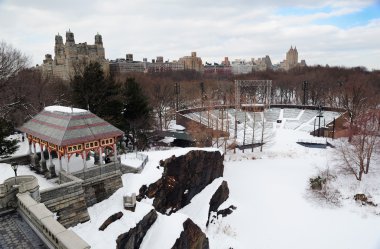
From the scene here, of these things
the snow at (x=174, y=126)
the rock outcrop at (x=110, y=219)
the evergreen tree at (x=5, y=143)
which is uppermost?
the evergreen tree at (x=5, y=143)

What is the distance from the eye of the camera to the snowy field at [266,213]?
50.2 ft

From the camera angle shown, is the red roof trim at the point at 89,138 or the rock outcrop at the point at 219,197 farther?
the rock outcrop at the point at 219,197

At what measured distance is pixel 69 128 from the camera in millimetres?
15266

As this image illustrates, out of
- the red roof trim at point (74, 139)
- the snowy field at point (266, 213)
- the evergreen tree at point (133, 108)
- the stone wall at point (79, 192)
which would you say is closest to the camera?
the stone wall at point (79, 192)

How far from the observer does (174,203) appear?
66.5 feet

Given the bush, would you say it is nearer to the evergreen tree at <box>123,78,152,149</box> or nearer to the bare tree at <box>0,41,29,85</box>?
the evergreen tree at <box>123,78,152,149</box>

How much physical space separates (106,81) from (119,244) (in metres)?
18.1

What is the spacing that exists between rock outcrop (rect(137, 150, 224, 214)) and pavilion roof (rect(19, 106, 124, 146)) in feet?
13.9

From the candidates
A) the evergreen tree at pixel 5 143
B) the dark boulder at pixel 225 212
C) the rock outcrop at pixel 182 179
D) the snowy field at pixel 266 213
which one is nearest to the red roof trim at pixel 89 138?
the snowy field at pixel 266 213

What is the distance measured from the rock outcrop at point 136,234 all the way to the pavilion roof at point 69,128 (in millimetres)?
4970

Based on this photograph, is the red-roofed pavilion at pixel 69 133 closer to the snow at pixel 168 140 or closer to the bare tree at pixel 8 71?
the bare tree at pixel 8 71

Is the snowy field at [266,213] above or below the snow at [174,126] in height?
below

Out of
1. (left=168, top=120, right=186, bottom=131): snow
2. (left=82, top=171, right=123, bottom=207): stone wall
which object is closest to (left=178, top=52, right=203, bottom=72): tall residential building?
(left=168, top=120, right=186, bottom=131): snow

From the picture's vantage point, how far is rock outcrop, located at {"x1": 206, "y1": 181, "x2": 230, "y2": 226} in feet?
75.0
